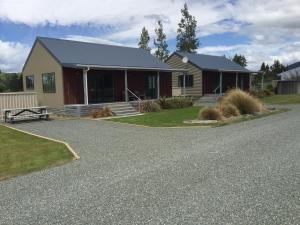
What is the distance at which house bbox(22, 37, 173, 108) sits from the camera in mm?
21875

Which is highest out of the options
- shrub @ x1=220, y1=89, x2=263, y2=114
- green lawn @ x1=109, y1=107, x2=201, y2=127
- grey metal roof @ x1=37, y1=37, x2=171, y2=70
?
grey metal roof @ x1=37, y1=37, x2=171, y2=70

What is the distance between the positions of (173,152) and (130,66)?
1617 cm

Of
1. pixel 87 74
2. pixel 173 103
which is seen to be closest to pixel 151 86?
pixel 173 103

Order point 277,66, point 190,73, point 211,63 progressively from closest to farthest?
point 190,73, point 211,63, point 277,66

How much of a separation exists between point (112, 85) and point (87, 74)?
2.17m

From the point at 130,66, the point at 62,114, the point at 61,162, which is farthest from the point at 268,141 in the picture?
the point at 130,66

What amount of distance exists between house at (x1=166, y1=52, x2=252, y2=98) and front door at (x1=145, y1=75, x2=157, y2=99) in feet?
18.2

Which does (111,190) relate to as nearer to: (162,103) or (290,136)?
(290,136)

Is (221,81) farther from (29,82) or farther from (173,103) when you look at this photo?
(29,82)

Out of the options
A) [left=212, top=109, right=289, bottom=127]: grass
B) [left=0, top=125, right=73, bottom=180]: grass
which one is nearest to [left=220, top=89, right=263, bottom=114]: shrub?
[left=212, top=109, right=289, bottom=127]: grass

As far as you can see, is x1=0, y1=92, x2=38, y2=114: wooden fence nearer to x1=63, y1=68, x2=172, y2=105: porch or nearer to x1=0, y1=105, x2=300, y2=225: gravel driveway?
x1=63, y1=68, x2=172, y2=105: porch

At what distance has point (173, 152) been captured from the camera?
359 inches

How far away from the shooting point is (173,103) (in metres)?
24.9

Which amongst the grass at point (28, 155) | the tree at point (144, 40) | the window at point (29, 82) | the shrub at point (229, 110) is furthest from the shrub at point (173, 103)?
the tree at point (144, 40)
